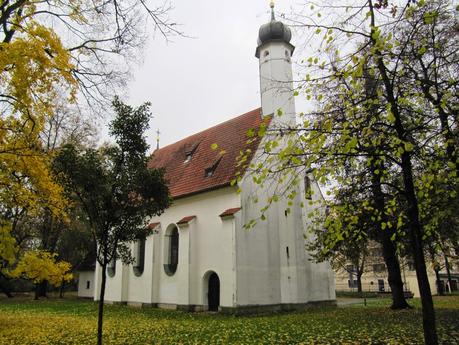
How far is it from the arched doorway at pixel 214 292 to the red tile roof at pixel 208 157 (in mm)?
4790

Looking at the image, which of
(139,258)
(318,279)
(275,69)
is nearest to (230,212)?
(318,279)

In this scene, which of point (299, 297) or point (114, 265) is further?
point (114, 265)

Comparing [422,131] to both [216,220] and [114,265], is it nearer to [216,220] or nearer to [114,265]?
[216,220]

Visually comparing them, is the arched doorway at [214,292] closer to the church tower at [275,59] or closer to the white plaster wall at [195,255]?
the white plaster wall at [195,255]

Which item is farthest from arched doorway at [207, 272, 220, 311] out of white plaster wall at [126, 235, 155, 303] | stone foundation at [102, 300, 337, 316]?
white plaster wall at [126, 235, 155, 303]

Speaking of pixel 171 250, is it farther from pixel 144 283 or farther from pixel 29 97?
pixel 29 97

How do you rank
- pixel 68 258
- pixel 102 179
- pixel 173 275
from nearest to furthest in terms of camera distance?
pixel 102 179, pixel 173 275, pixel 68 258

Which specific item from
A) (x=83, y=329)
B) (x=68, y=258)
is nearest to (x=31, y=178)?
(x=83, y=329)

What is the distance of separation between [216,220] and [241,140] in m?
5.05

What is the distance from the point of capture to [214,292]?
67.1 ft

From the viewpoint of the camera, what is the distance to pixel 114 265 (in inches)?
1084

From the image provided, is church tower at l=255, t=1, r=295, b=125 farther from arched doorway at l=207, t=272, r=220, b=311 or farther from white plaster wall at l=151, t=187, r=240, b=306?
arched doorway at l=207, t=272, r=220, b=311

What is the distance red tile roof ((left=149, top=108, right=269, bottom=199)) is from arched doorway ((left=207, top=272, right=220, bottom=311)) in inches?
189

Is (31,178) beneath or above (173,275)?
above
